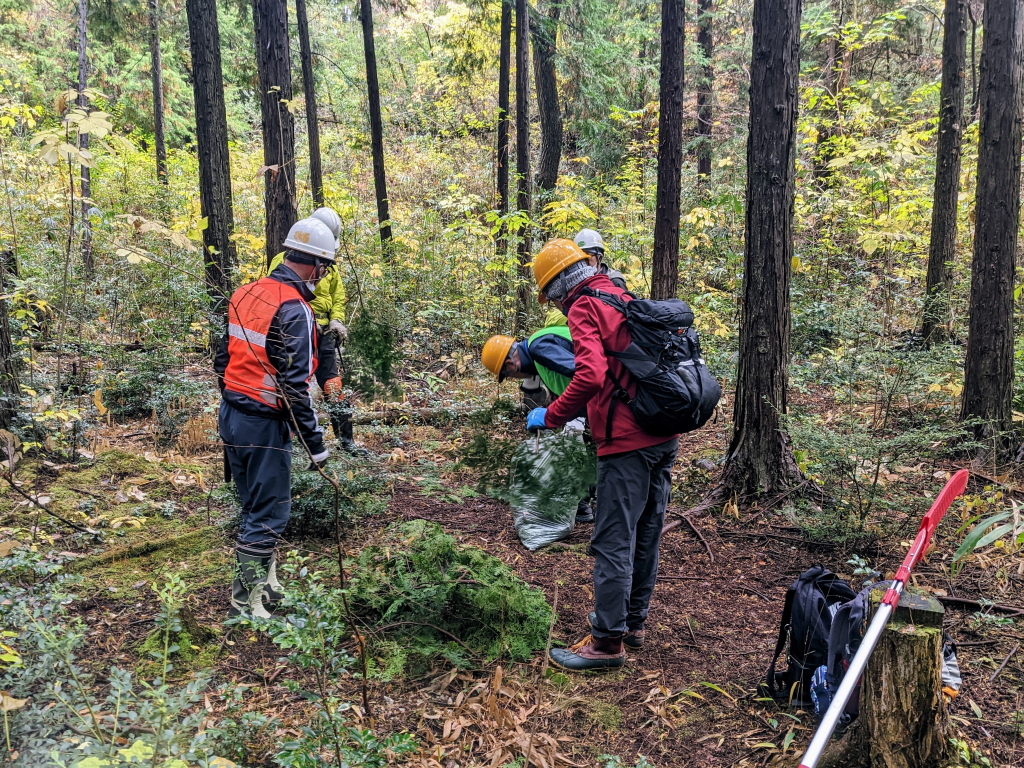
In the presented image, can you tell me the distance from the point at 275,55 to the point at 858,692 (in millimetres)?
9265

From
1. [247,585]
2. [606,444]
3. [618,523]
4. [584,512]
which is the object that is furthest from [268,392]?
[584,512]

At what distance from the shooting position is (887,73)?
1633 centimetres

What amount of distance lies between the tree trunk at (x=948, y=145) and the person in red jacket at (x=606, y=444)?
24.1 ft

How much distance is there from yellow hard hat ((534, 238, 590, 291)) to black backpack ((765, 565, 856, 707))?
2.02 metres

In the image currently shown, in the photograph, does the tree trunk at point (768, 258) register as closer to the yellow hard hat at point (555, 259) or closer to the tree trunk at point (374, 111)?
the yellow hard hat at point (555, 259)

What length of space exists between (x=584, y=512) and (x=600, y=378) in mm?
2561

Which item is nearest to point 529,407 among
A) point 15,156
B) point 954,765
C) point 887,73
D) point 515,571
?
point 515,571

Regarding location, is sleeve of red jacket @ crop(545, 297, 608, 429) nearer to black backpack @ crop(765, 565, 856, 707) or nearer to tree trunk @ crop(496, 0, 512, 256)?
black backpack @ crop(765, 565, 856, 707)

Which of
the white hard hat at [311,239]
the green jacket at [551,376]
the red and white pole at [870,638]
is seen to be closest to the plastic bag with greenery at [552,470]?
the green jacket at [551,376]

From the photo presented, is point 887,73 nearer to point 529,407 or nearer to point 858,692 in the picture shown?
point 529,407

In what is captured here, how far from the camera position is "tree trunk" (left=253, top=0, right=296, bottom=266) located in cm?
852

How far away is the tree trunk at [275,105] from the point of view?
852cm

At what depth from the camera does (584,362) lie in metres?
3.34

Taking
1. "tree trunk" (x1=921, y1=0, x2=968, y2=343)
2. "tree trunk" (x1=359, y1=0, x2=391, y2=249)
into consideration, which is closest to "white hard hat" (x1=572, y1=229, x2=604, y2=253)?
"tree trunk" (x1=921, y1=0, x2=968, y2=343)
